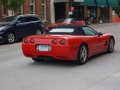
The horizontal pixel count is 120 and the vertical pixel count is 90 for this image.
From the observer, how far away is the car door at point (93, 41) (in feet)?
38.0

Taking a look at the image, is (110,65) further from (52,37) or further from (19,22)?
(19,22)

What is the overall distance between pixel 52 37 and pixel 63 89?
332cm

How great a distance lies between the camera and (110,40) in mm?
13484

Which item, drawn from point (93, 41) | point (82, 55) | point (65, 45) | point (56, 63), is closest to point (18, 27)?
point (93, 41)

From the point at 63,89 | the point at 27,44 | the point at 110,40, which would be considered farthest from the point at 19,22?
the point at 63,89

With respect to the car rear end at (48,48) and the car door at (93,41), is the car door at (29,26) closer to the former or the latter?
the car door at (93,41)

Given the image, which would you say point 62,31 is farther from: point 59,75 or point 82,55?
point 59,75

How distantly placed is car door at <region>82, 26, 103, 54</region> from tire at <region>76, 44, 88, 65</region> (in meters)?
0.42

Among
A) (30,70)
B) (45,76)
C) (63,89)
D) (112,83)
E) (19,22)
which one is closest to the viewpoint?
(63,89)

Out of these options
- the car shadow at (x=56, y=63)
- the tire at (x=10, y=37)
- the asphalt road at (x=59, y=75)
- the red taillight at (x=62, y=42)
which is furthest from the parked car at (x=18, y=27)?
the red taillight at (x=62, y=42)

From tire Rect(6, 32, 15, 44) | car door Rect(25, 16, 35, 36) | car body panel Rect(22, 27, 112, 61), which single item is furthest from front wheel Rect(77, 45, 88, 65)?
car door Rect(25, 16, 35, 36)

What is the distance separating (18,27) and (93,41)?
9751 millimetres

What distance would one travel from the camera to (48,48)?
10.6 m

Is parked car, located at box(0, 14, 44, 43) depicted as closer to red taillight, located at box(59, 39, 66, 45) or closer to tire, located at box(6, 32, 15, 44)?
tire, located at box(6, 32, 15, 44)
